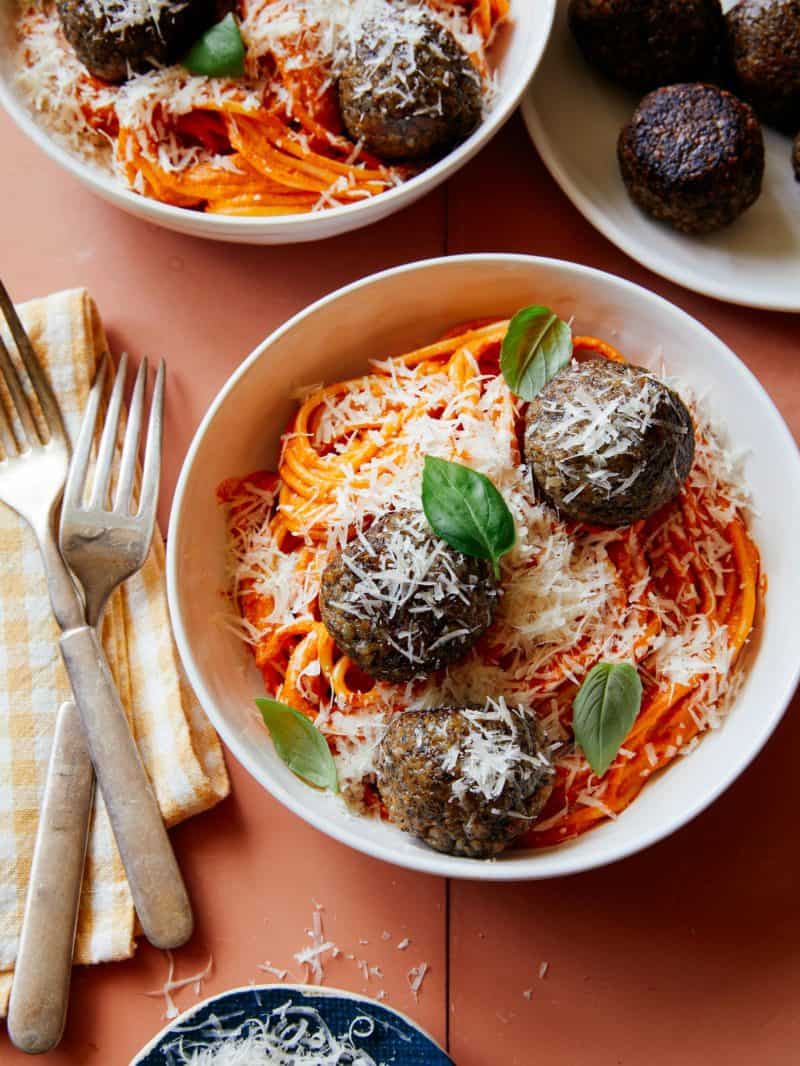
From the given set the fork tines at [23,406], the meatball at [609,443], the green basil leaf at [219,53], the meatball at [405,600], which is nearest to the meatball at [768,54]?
the meatball at [609,443]

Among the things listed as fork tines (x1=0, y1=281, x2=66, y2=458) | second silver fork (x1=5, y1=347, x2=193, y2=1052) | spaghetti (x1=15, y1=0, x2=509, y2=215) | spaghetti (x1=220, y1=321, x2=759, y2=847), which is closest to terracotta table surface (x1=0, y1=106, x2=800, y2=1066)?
second silver fork (x1=5, y1=347, x2=193, y2=1052)

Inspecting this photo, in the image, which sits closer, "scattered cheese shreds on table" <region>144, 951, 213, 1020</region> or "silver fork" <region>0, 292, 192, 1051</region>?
"silver fork" <region>0, 292, 192, 1051</region>

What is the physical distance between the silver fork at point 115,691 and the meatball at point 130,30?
0.95 meters

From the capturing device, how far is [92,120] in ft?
9.32

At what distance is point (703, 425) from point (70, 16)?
6.02 ft

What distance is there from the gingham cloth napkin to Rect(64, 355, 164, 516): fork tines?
0.29ft

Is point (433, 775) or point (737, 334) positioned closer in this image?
point (433, 775)

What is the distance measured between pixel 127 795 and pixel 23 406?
101 cm

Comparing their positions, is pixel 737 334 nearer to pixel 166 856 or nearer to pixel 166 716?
pixel 166 716

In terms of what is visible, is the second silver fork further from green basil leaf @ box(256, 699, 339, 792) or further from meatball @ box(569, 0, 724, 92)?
meatball @ box(569, 0, 724, 92)

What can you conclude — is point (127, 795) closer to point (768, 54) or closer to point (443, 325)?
point (443, 325)

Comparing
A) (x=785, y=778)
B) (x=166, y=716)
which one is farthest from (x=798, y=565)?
(x=166, y=716)

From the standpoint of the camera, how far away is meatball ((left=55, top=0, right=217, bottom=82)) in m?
2.66

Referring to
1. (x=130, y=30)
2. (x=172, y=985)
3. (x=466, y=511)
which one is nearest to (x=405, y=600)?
(x=466, y=511)
